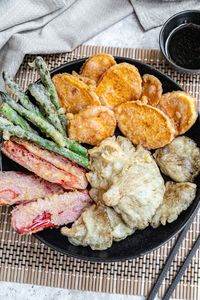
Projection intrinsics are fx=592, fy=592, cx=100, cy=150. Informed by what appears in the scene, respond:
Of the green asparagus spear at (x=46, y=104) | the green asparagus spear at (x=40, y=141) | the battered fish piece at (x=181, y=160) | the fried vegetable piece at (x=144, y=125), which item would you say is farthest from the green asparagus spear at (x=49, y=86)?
the battered fish piece at (x=181, y=160)

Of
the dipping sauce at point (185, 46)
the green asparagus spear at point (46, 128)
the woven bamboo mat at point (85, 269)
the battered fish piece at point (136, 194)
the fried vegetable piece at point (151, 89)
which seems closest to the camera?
the battered fish piece at point (136, 194)

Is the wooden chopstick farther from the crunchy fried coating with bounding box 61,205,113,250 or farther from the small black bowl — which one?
the small black bowl

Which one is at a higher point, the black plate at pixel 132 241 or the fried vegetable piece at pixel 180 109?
the fried vegetable piece at pixel 180 109

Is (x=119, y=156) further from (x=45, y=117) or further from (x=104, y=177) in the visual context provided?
(x=45, y=117)

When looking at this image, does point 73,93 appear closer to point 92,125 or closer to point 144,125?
point 92,125

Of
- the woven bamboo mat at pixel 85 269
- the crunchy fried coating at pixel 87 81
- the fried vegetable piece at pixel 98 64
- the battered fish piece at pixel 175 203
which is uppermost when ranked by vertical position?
the fried vegetable piece at pixel 98 64

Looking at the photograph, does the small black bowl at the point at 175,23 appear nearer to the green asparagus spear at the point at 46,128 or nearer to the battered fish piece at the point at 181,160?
the battered fish piece at the point at 181,160

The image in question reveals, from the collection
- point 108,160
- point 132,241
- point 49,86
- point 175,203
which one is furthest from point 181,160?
point 49,86

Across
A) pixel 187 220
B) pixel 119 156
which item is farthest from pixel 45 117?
pixel 187 220
